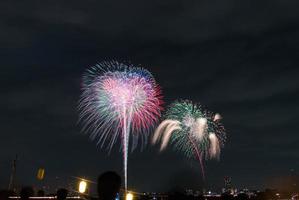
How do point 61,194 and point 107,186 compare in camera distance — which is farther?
point 61,194

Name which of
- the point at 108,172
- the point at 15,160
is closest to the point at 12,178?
the point at 15,160

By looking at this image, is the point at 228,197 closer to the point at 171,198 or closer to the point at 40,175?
the point at 171,198

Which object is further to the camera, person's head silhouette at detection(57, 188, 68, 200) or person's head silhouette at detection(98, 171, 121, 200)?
person's head silhouette at detection(57, 188, 68, 200)

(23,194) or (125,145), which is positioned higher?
(125,145)

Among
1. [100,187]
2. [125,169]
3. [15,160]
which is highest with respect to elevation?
[15,160]

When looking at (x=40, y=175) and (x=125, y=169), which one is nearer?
(x=125, y=169)

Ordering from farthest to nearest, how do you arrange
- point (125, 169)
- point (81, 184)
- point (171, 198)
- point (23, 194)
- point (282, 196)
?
1. point (282, 196)
2. point (125, 169)
3. point (81, 184)
4. point (171, 198)
5. point (23, 194)

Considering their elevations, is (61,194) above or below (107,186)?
above

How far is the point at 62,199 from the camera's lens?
9.50 meters

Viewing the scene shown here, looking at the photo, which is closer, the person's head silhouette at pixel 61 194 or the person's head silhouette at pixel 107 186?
the person's head silhouette at pixel 107 186

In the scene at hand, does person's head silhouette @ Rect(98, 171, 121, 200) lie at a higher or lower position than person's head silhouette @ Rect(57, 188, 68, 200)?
lower

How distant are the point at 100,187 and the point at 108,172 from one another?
266 mm

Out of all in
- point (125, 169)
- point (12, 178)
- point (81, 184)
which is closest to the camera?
point (81, 184)

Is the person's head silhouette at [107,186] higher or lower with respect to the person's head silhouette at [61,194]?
lower
